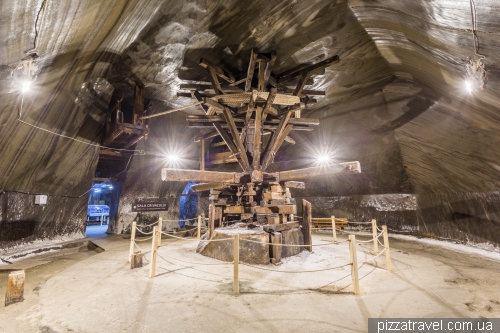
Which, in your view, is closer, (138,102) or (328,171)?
(328,171)

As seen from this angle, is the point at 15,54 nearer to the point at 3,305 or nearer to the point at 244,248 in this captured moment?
the point at 3,305

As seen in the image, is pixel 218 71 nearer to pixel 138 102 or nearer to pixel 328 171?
pixel 138 102

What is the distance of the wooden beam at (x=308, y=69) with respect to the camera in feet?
18.8

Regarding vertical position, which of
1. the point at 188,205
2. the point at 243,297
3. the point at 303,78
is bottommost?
the point at 243,297

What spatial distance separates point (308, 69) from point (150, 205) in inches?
392

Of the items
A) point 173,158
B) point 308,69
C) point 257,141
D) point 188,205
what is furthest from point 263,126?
point 188,205

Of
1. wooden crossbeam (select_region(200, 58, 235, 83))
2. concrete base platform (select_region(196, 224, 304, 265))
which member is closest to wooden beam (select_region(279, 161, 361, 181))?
concrete base platform (select_region(196, 224, 304, 265))

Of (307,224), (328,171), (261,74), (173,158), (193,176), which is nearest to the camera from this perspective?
(328,171)

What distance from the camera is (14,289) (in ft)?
11.4

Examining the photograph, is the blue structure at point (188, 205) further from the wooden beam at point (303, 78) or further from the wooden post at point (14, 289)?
the wooden post at point (14, 289)

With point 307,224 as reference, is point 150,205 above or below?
above

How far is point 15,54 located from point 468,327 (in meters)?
7.58

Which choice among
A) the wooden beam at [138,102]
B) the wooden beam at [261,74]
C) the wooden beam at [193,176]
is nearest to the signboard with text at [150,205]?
the wooden beam at [138,102]

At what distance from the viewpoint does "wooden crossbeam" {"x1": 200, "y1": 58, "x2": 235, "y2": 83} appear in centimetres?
575
